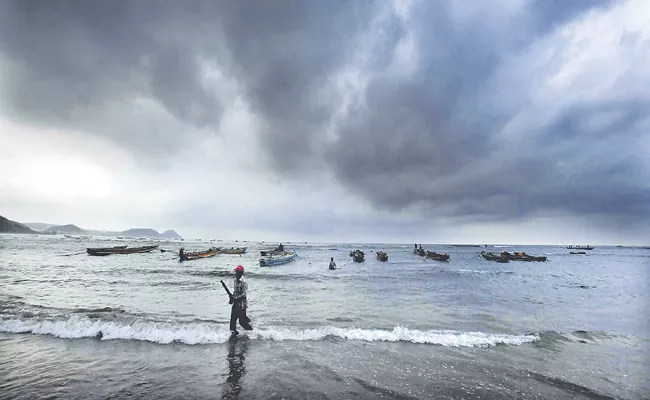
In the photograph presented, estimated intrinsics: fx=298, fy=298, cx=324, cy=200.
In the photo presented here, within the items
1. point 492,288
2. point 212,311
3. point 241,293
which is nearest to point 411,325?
point 241,293

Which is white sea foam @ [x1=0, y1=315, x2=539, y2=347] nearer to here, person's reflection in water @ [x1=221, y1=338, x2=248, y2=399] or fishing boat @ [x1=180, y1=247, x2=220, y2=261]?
person's reflection in water @ [x1=221, y1=338, x2=248, y2=399]

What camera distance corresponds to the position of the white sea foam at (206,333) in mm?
10984

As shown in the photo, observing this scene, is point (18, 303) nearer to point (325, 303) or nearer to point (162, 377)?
point (162, 377)

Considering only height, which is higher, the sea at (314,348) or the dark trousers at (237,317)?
the dark trousers at (237,317)

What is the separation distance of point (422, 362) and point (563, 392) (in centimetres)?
350

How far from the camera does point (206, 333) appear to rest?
11.3m

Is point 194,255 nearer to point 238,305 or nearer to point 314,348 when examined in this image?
point 238,305

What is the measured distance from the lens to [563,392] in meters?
7.68

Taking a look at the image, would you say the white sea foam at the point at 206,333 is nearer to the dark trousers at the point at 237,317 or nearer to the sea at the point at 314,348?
the sea at the point at 314,348

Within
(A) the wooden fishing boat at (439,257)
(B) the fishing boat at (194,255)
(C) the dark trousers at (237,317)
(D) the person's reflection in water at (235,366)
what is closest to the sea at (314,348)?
(D) the person's reflection in water at (235,366)

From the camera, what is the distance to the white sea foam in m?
11.0

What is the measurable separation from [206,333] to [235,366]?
3443 mm

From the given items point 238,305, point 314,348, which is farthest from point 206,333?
point 314,348

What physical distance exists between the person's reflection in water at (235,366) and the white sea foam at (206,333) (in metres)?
0.65
